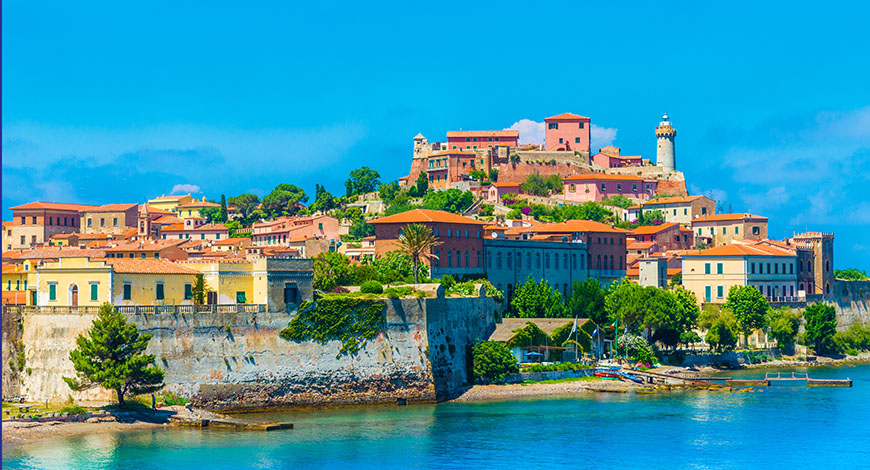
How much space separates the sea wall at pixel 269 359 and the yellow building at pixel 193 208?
83411 mm

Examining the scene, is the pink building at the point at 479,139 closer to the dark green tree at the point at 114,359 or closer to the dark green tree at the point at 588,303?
the dark green tree at the point at 588,303

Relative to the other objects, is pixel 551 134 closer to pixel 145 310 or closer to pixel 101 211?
pixel 101 211

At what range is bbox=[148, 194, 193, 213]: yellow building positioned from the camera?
146 meters

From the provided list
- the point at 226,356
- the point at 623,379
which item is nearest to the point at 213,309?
the point at 226,356

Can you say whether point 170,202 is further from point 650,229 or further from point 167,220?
point 650,229

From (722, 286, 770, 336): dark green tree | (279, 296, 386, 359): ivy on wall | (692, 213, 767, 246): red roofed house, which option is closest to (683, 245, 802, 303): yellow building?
(722, 286, 770, 336): dark green tree

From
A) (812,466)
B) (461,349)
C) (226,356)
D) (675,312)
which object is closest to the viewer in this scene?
(812,466)

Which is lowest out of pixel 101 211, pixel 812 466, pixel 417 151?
pixel 812 466

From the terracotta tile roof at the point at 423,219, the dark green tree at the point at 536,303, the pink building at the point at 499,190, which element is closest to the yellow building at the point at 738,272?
the dark green tree at the point at 536,303

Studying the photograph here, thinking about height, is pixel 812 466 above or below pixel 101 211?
below

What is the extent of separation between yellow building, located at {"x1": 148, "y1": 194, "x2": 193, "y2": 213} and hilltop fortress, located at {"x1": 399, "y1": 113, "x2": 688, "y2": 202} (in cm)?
3003

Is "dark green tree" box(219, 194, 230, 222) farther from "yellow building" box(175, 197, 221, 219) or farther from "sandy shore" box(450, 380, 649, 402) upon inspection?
"sandy shore" box(450, 380, 649, 402)

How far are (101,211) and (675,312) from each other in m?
72.0

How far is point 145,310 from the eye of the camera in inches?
1961
